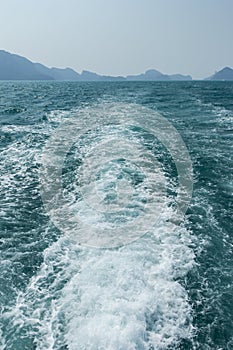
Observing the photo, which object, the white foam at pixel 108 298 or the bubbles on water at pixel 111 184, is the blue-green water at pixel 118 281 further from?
the bubbles on water at pixel 111 184

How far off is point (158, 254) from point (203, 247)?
1289 millimetres

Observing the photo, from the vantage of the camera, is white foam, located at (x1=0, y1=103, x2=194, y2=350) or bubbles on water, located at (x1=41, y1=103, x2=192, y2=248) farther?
bubbles on water, located at (x1=41, y1=103, x2=192, y2=248)

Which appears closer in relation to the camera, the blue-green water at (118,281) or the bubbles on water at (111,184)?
the blue-green water at (118,281)

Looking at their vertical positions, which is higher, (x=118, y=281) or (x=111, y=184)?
(x=111, y=184)

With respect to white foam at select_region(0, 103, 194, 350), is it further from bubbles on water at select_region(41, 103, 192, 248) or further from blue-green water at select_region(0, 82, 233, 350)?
bubbles on water at select_region(41, 103, 192, 248)

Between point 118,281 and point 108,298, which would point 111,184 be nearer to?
point 118,281

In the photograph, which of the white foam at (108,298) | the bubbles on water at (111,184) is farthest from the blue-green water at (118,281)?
the bubbles on water at (111,184)

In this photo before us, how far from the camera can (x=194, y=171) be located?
1243 centimetres

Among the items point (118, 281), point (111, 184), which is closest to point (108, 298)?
point (118, 281)

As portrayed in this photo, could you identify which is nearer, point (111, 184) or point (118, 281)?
point (118, 281)

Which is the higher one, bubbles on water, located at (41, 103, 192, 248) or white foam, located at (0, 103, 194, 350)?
bubbles on water, located at (41, 103, 192, 248)

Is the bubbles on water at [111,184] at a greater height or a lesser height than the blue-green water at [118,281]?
greater

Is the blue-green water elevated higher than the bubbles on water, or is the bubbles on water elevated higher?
the bubbles on water

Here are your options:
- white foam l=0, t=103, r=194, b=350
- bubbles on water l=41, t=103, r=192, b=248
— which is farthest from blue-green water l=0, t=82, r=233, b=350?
bubbles on water l=41, t=103, r=192, b=248
